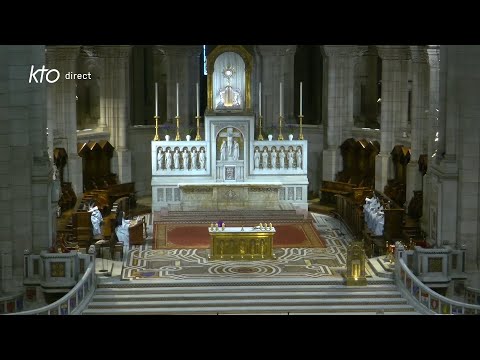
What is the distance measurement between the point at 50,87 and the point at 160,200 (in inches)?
212

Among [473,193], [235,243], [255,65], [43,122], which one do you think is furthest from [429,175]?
[255,65]

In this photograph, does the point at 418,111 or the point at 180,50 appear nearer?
the point at 418,111

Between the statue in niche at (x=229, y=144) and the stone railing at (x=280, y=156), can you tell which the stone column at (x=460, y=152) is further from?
the statue in niche at (x=229, y=144)

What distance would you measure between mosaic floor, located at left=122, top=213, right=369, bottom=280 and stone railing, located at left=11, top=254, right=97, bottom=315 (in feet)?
4.89

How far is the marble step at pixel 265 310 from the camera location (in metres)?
24.8

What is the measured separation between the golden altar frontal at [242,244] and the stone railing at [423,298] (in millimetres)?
4307

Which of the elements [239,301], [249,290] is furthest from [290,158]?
[239,301]

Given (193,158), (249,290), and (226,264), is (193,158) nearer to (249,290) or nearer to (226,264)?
(226,264)

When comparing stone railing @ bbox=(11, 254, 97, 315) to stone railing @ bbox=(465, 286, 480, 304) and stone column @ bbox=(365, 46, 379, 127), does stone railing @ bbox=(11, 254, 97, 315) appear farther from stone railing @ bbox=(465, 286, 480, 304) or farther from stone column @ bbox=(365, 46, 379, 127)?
stone column @ bbox=(365, 46, 379, 127)

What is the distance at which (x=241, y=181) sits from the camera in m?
36.9

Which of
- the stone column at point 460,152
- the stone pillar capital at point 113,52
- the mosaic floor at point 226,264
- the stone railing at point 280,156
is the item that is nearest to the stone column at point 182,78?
the stone pillar capital at point 113,52

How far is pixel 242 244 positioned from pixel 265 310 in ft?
14.3

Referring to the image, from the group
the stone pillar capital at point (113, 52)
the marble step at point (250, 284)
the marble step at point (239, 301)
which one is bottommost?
the marble step at point (239, 301)

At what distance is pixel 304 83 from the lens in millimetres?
43938
